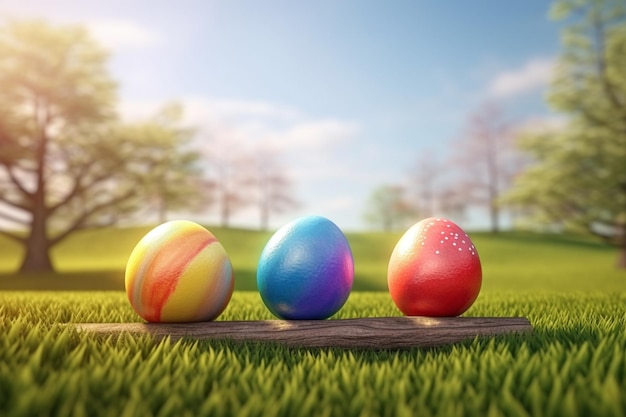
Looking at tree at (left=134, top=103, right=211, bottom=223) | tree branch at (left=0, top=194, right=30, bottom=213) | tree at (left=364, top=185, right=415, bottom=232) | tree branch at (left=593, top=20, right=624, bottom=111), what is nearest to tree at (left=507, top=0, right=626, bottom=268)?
tree branch at (left=593, top=20, right=624, bottom=111)

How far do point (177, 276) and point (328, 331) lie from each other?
1184 mm

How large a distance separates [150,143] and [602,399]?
71.8 ft

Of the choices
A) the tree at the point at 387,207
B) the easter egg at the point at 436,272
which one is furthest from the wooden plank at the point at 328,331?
the tree at the point at 387,207

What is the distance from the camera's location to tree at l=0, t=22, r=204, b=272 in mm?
21016

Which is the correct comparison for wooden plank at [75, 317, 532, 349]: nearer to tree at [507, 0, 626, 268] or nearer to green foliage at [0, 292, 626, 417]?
green foliage at [0, 292, 626, 417]

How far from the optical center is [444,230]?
4.62 meters

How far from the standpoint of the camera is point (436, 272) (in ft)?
14.5

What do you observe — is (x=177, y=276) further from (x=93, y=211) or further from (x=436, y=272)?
(x=93, y=211)

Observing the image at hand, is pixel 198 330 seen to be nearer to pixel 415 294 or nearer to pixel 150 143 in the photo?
pixel 415 294

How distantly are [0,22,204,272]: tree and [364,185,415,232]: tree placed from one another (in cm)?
4445

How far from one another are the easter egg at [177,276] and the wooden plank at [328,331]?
0.13 metres

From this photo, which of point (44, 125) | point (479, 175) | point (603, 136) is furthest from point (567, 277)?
point (479, 175)

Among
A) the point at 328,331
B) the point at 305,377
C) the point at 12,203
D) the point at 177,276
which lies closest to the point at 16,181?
the point at 12,203

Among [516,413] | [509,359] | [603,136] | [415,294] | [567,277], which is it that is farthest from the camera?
[603,136]
